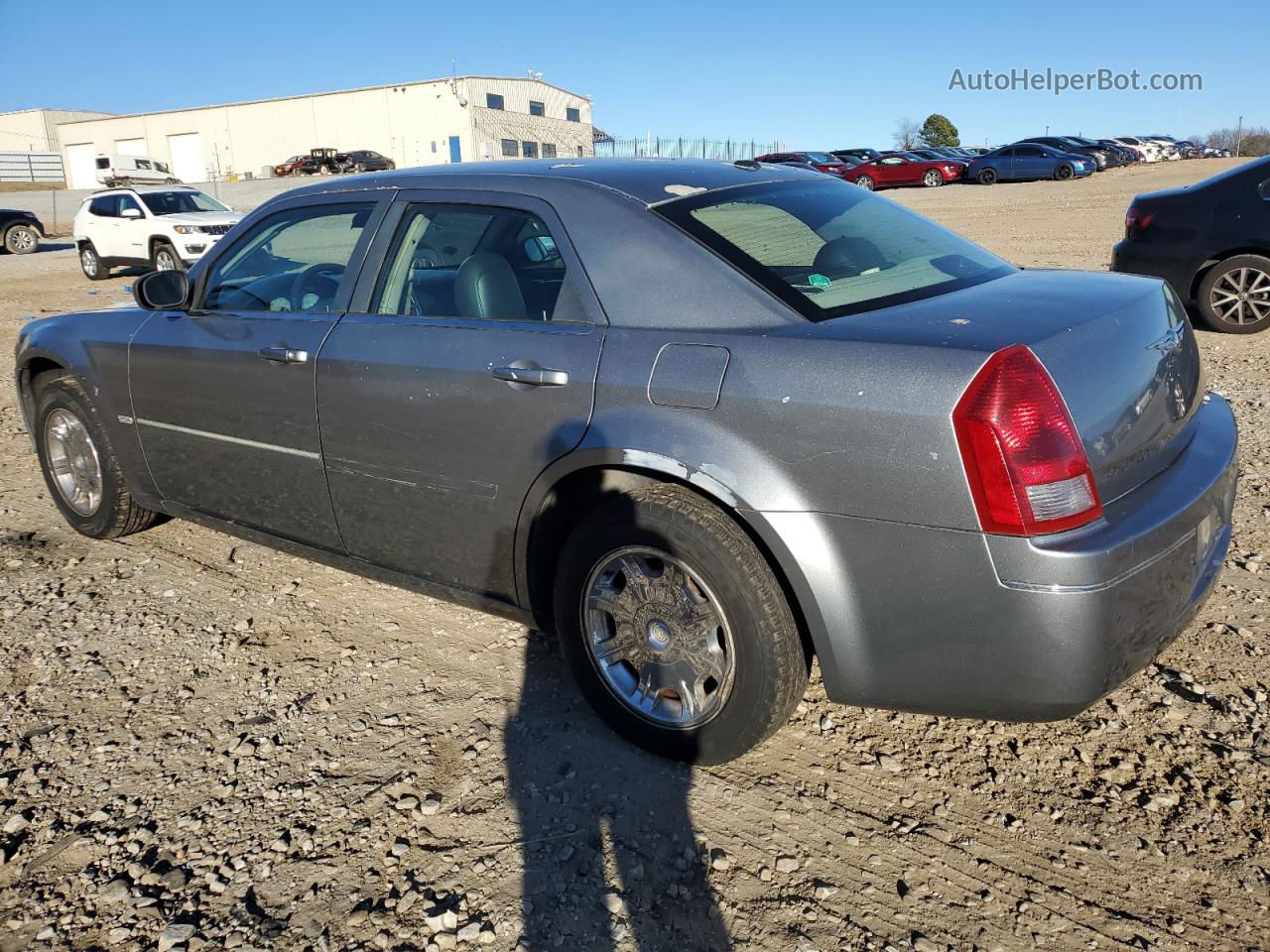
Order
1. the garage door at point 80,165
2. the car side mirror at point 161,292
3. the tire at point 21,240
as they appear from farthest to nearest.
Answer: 1. the garage door at point 80,165
2. the tire at point 21,240
3. the car side mirror at point 161,292

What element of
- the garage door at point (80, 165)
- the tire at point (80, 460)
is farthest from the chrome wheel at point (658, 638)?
the garage door at point (80, 165)

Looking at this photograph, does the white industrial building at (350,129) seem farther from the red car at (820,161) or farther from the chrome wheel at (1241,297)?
the chrome wheel at (1241,297)

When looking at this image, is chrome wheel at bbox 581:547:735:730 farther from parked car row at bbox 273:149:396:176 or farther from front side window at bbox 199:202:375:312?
parked car row at bbox 273:149:396:176

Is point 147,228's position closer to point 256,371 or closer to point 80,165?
point 256,371

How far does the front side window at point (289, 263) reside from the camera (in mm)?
3580

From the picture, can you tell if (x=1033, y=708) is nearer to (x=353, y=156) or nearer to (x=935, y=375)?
(x=935, y=375)

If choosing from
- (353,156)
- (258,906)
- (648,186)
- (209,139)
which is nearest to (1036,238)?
(648,186)

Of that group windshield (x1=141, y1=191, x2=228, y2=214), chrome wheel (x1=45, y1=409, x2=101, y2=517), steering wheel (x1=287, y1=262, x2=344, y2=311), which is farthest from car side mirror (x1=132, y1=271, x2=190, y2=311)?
windshield (x1=141, y1=191, x2=228, y2=214)

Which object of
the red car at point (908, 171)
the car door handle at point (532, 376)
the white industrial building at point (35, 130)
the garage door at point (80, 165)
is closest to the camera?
the car door handle at point (532, 376)

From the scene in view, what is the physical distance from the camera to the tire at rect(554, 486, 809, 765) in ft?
8.26

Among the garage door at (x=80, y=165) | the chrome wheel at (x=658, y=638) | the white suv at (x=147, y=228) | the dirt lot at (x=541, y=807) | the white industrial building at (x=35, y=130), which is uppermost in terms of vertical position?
the white industrial building at (x=35, y=130)

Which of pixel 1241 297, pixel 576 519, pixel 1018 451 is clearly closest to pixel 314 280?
pixel 576 519

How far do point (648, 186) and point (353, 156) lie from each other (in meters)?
52.0

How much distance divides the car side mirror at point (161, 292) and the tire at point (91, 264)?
16.0 m
